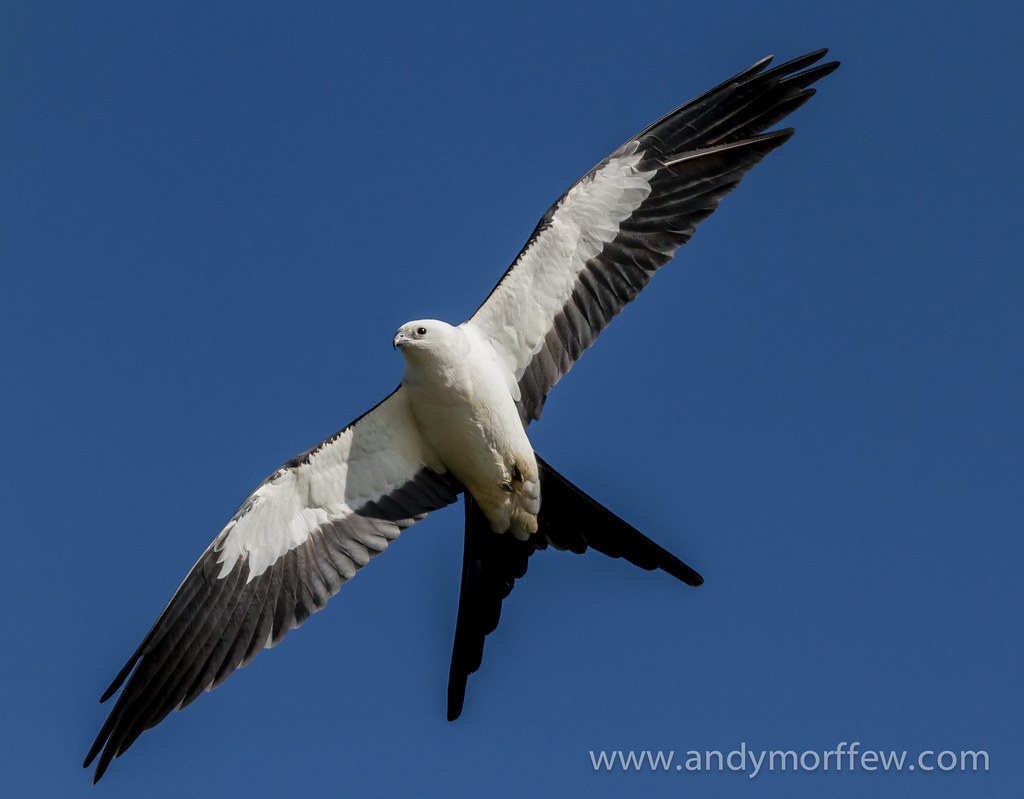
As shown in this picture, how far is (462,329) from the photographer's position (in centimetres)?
952

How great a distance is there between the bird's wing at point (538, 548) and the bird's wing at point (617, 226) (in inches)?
31.8

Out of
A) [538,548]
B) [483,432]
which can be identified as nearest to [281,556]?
[483,432]

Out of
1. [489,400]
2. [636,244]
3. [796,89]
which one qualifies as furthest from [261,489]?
[796,89]

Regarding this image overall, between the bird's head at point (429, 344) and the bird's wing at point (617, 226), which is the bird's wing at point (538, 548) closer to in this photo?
the bird's wing at point (617, 226)

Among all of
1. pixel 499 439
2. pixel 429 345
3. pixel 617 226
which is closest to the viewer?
pixel 429 345

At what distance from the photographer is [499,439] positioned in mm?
9336

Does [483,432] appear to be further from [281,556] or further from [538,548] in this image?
[281,556]

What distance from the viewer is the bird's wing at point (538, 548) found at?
9.34 meters

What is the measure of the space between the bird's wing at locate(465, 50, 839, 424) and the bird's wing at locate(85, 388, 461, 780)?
114cm

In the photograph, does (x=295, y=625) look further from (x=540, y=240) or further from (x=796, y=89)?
(x=796, y=89)

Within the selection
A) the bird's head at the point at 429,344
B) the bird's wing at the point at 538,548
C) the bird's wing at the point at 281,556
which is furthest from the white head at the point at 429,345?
the bird's wing at the point at 538,548

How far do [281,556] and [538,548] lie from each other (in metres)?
2.09

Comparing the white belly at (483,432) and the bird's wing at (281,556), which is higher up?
the white belly at (483,432)

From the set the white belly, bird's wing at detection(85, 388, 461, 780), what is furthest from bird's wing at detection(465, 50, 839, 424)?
bird's wing at detection(85, 388, 461, 780)
